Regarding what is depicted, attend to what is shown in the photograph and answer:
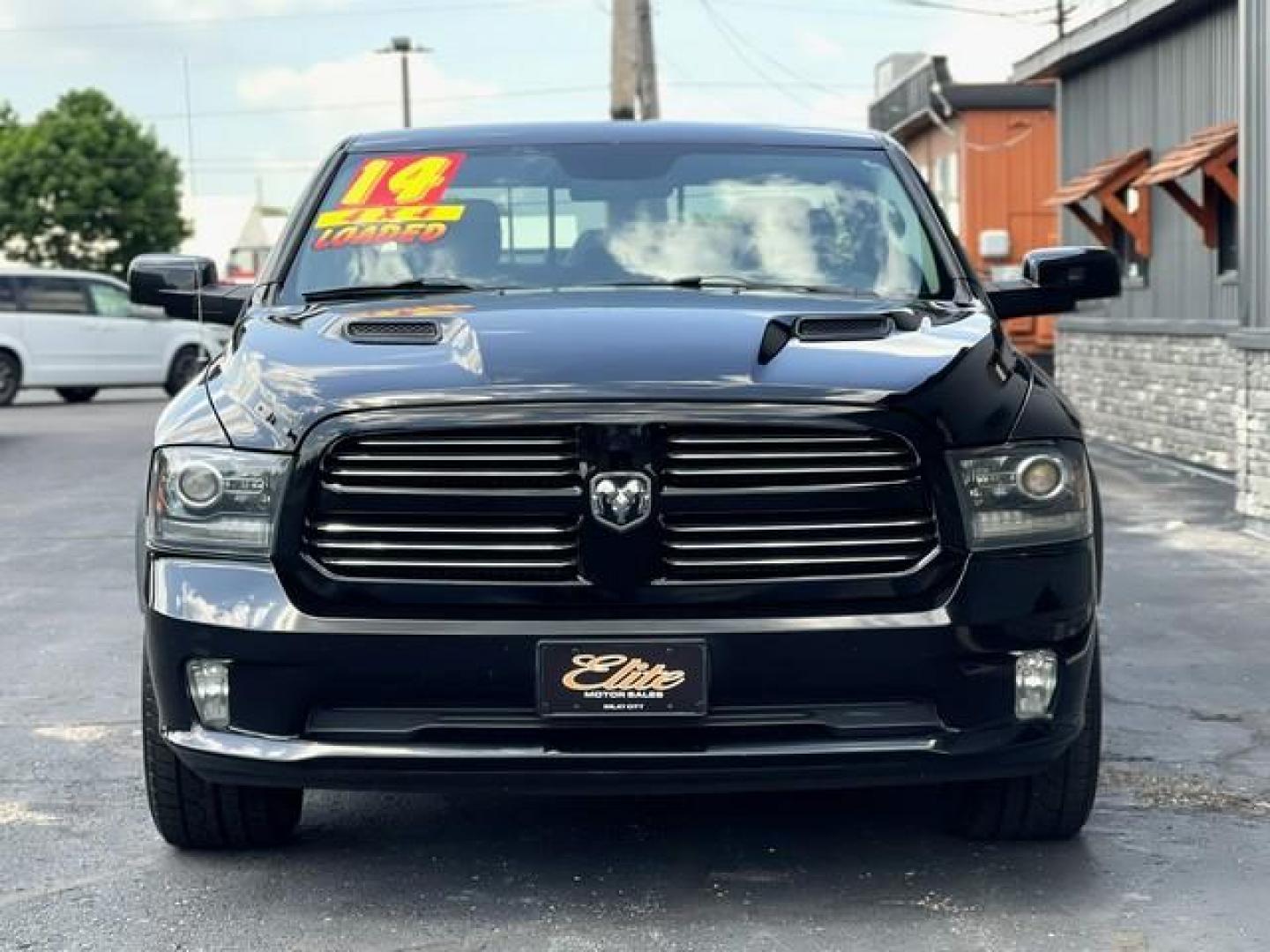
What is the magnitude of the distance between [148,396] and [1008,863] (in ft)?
87.5

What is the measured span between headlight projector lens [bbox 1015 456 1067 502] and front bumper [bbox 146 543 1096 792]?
138 mm

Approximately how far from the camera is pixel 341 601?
435cm

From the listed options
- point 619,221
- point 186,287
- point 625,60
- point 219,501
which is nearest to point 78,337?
point 625,60

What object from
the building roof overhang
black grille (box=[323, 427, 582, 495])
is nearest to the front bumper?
black grille (box=[323, 427, 582, 495])

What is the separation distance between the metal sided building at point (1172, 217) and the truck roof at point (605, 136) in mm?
6122

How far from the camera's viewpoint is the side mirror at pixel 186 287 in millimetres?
6328

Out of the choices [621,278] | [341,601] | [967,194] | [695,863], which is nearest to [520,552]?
[341,601]

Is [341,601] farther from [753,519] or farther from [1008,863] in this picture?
[1008,863]

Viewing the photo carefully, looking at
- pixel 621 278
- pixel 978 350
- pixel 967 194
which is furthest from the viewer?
pixel 967 194

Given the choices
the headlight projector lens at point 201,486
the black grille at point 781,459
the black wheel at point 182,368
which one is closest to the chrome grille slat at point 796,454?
the black grille at point 781,459

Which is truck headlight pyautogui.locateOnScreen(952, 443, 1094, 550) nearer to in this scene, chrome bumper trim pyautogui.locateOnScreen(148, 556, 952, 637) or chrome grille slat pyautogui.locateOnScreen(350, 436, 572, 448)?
chrome bumper trim pyautogui.locateOnScreen(148, 556, 952, 637)

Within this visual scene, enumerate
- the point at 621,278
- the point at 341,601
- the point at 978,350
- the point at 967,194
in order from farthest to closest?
the point at 967,194 < the point at 621,278 < the point at 978,350 < the point at 341,601

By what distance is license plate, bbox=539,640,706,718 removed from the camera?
4.30m

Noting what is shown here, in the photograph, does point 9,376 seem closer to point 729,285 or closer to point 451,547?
point 729,285
